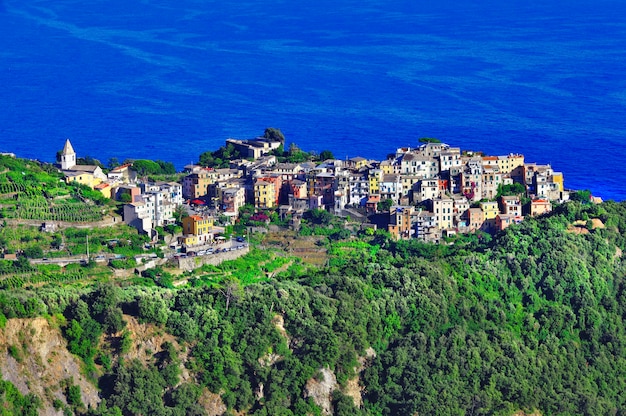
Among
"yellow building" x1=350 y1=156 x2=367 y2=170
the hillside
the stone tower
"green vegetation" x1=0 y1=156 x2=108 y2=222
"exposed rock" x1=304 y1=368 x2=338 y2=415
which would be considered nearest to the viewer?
the hillside

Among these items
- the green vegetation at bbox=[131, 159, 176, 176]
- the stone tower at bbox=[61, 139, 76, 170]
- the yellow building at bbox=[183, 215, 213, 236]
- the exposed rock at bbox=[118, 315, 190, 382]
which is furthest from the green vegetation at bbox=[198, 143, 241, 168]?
the exposed rock at bbox=[118, 315, 190, 382]

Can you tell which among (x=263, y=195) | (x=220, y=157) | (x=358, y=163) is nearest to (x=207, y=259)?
(x=263, y=195)

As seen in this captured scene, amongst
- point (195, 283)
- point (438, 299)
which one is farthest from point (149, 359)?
point (438, 299)

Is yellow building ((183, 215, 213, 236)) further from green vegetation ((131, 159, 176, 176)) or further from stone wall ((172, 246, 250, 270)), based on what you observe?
green vegetation ((131, 159, 176, 176))

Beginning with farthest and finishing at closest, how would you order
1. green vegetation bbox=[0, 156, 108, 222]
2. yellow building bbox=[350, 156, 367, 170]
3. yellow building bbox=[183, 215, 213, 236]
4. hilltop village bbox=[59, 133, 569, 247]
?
yellow building bbox=[350, 156, 367, 170] < hilltop village bbox=[59, 133, 569, 247] < yellow building bbox=[183, 215, 213, 236] < green vegetation bbox=[0, 156, 108, 222]

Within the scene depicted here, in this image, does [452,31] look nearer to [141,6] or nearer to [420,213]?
[141,6]

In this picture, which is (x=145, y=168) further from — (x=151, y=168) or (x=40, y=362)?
(x=40, y=362)

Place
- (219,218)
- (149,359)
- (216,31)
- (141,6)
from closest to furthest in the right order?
(149,359) → (219,218) → (216,31) → (141,6)
